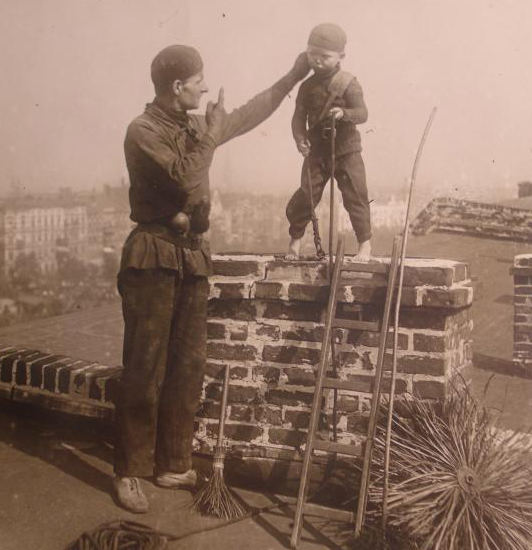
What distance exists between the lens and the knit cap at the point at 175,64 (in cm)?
282

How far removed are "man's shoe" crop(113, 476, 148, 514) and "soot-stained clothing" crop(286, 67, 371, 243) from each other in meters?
1.59

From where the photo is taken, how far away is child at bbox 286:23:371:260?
2.88m

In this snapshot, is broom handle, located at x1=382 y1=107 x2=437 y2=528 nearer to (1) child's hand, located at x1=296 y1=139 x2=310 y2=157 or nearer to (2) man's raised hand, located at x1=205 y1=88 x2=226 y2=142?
(1) child's hand, located at x1=296 y1=139 x2=310 y2=157

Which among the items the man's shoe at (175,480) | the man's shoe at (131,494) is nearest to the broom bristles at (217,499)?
the man's shoe at (175,480)

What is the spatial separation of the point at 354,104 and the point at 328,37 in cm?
33

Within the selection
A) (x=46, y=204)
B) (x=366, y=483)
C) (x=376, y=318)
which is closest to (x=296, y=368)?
(x=376, y=318)

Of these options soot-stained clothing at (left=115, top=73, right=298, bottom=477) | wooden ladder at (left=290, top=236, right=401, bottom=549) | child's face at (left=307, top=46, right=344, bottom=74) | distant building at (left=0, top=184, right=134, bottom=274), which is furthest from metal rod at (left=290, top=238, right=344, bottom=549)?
distant building at (left=0, top=184, right=134, bottom=274)

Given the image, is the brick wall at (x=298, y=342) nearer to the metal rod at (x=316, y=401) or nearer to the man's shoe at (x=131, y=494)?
the metal rod at (x=316, y=401)

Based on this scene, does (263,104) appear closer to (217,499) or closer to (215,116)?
(215,116)

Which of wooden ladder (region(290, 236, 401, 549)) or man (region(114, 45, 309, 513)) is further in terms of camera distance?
man (region(114, 45, 309, 513))

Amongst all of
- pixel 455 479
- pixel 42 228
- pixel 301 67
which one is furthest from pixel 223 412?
pixel 42 228

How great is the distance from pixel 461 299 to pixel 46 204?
1299 cm

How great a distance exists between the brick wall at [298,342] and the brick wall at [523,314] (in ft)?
8.80

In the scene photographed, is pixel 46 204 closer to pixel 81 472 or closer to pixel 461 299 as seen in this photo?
pixel 81 472
